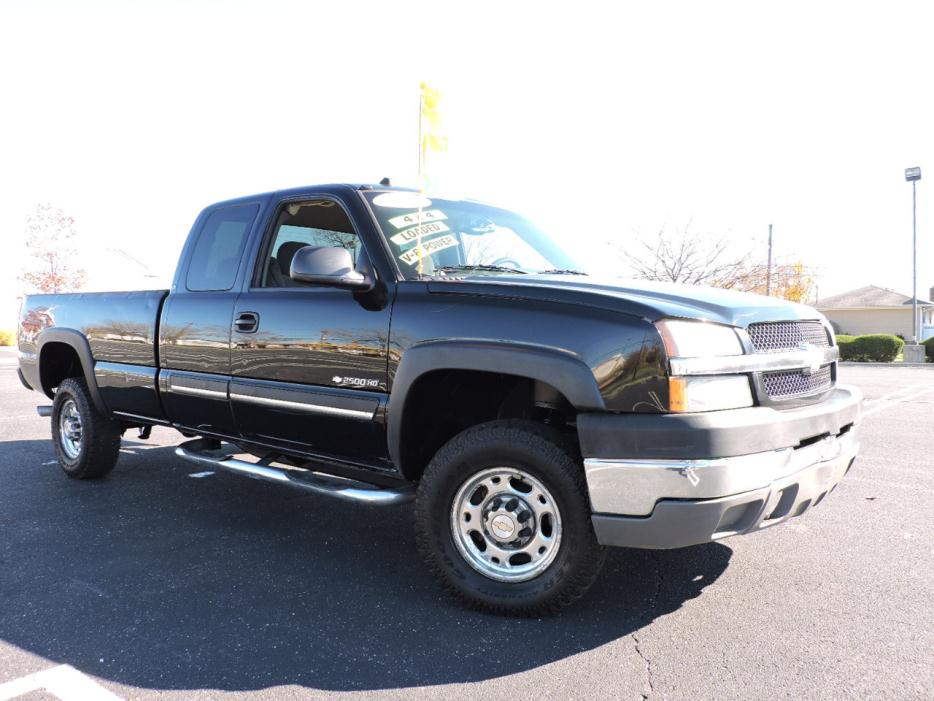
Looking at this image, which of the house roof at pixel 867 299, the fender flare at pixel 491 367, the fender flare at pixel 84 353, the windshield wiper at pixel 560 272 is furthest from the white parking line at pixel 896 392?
the house roof at pixel 867 299

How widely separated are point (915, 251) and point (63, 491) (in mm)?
31636

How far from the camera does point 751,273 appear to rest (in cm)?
3291

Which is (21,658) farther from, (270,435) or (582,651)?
(582,651)

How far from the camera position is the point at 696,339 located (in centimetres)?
276

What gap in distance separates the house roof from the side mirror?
56162mm

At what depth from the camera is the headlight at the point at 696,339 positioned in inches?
106

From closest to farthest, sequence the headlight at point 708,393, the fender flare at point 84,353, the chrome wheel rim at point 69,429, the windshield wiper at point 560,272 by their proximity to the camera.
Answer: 1. the headlight at point 708,393
2. the windshield wiper at point 560,272
3. the fender flare at point 84,353
4. the chrome wheel rim at point 69,429

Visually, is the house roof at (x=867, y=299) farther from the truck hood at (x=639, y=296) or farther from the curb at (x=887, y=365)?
the truck hood at (x=639, y=296)

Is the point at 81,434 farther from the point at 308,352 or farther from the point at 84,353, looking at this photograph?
the point at 308,352

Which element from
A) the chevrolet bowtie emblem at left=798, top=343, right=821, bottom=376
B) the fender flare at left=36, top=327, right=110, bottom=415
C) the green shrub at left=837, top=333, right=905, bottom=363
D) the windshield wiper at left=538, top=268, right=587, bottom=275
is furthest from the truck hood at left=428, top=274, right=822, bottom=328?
→ the green shrub at left=837, top=333, right=905, bottom=363

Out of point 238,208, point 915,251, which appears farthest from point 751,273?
point 238,208

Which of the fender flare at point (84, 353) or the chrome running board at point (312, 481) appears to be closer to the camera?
the chrome running board at point (312, 481)

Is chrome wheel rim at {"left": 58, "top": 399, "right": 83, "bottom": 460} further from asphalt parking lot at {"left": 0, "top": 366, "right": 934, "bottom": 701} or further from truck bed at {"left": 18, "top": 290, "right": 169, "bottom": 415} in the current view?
asphalt parking lot at {"left": 0, "top": 366, "right": 934, "bottom": 701}

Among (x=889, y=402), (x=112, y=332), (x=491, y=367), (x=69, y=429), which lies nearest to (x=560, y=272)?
(x=491, y=367)
